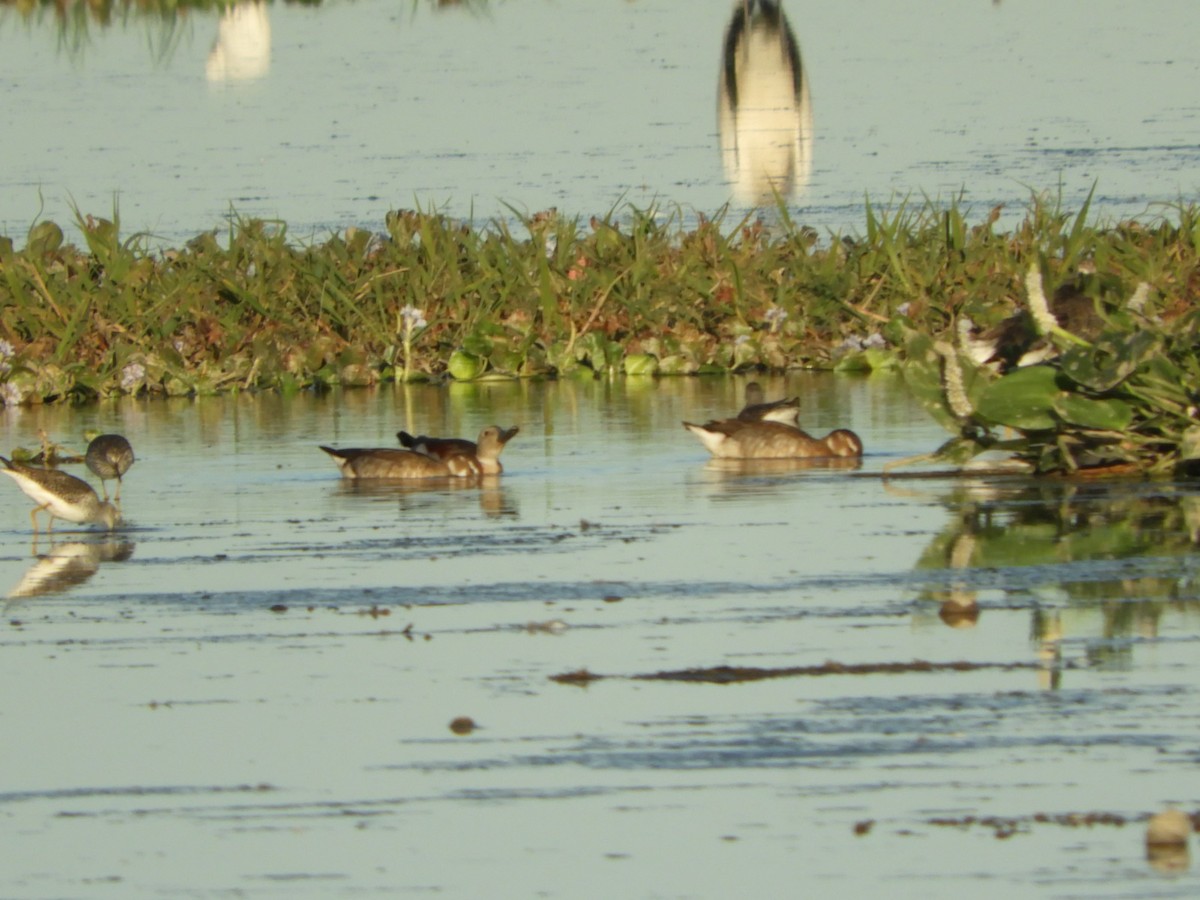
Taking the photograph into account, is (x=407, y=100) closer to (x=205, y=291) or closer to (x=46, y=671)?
(x=205, y=291)

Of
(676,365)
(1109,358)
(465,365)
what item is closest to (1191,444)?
(1109,358)

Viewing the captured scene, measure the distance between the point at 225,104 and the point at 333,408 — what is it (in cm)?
1831

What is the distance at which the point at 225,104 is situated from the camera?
33031 mm

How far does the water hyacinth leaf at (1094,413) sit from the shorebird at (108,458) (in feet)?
13.8

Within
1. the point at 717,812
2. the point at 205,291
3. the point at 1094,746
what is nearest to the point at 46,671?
the point at 717,812

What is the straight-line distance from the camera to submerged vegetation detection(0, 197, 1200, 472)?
16.3 m

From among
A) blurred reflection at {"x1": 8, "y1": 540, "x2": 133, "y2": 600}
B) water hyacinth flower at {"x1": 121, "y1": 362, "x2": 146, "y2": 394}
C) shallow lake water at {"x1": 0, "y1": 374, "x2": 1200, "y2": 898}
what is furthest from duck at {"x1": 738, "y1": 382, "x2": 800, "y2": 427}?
water hyacinth flower at {"x1": 121, "y1": 362, "x2": 146, "y2": 394}

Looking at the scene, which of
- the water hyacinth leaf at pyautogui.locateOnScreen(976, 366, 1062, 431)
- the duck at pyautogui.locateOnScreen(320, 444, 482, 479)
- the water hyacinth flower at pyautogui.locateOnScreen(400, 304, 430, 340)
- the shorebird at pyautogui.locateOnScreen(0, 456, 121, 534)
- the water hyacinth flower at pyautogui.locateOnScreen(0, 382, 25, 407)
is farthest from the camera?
the water hyacinth flower at pyautogui.locateOnScreen(400, 304, 430, 340)

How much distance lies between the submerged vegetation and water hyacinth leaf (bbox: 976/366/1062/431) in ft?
14.3

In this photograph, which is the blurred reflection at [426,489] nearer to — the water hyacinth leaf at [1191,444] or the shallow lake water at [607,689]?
the shallow lake water at [607,689]

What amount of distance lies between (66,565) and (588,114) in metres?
20.4

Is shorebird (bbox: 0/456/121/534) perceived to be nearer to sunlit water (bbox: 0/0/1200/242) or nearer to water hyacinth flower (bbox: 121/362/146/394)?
water hyacinth flower (bbox: 121/362/146/394)

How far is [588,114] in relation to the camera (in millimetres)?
29906

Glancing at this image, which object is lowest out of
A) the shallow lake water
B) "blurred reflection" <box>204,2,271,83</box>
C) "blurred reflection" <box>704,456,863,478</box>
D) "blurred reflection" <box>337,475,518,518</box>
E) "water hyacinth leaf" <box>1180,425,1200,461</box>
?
the shallow lake water
